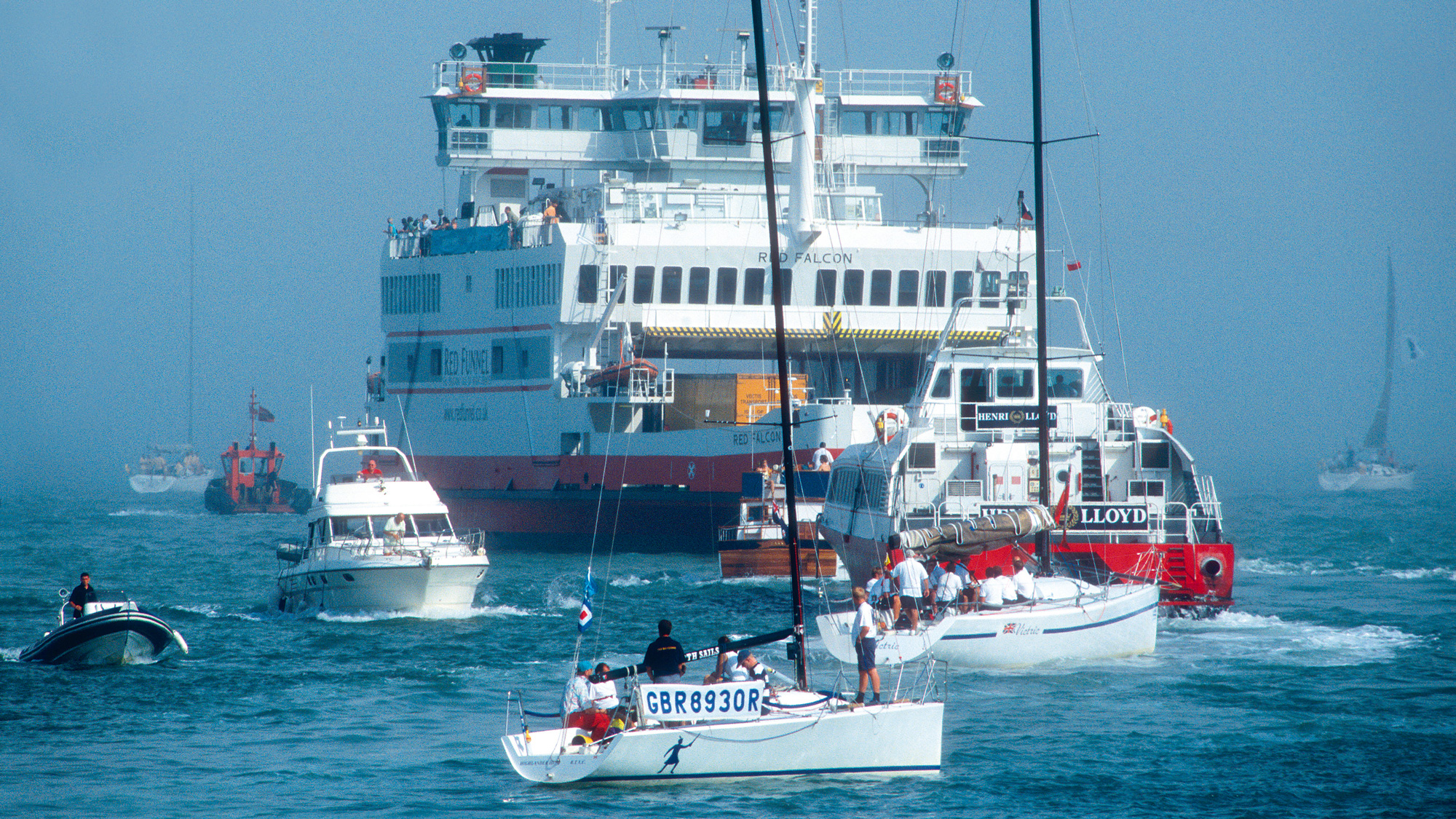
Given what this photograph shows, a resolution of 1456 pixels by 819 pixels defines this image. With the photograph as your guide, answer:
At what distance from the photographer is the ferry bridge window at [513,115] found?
57.5 metres

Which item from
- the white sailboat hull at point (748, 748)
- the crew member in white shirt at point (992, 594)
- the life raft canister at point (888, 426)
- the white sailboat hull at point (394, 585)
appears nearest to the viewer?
the white sailboat hull at point (748, 748)

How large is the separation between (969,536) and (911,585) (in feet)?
8.67

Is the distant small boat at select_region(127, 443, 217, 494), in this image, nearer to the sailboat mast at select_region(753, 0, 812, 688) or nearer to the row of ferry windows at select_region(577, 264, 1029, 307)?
the row of ferry windows at select_region(577, 264, 1029, 307)

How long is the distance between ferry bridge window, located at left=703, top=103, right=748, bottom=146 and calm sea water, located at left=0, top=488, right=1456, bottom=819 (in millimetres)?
20235

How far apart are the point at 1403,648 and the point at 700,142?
106 ft

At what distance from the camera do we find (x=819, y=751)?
728 inches

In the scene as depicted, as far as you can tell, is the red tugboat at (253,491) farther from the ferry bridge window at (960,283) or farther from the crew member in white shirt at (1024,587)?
the crew member in white shirt at (1024,587)

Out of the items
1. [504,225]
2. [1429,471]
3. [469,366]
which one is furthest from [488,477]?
[1429,471]

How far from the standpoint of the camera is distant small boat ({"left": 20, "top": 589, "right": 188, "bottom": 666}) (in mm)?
27453

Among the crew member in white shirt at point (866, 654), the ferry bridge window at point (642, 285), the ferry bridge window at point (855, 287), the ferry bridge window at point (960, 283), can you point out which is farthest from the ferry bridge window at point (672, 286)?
the crew member in white shirt at point (866, 654)

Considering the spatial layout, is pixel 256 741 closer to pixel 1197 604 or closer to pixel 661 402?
pixel 1197 604

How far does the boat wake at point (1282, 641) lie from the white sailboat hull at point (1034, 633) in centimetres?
217

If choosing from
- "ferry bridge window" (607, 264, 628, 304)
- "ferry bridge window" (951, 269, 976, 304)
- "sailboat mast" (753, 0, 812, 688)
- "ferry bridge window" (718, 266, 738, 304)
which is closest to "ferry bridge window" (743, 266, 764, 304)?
"ferry bridge window" (718, 266, 738, 304)

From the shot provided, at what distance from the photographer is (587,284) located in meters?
51.2
